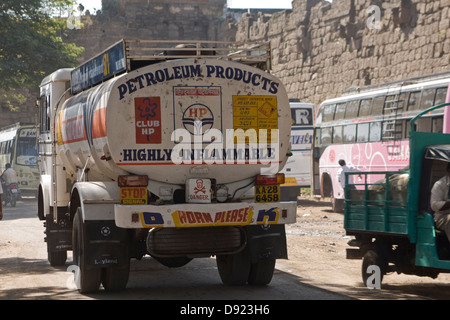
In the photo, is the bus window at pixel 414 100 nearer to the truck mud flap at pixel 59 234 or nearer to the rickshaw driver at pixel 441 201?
the truck mud flap at pixel 59 234

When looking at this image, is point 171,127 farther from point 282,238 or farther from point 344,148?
point 344,148

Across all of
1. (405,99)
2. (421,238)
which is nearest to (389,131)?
(405,99)

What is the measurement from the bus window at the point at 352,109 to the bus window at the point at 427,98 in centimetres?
348

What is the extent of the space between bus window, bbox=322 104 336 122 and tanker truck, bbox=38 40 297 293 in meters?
17.0

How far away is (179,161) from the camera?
9.09 meters

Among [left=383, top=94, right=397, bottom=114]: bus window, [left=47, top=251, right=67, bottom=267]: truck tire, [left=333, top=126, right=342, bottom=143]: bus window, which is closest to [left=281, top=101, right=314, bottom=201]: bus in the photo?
[left=333, top=126, right=342, bottom=143]: bus window

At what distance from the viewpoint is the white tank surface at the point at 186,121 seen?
8953mm

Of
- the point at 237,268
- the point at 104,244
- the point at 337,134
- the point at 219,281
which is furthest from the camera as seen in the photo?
the point at 337,134

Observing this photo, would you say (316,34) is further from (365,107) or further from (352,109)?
(365,107)

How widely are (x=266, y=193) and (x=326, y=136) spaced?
1764 cm

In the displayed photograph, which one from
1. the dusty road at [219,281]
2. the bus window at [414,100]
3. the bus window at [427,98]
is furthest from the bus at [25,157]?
the dusty road at [219,281]

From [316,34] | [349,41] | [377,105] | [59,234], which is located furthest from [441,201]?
[316,34]

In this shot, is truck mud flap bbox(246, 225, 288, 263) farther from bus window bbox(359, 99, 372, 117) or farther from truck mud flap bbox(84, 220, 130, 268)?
bus window bbox(359, 99, 372, 117)
